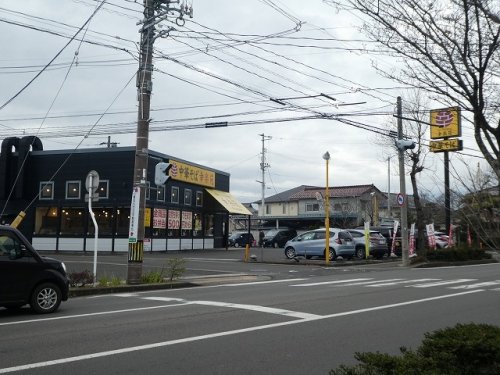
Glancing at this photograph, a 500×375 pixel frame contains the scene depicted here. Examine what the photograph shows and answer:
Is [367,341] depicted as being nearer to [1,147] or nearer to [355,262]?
[355,262]

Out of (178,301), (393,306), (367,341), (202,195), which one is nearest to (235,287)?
(178,301)

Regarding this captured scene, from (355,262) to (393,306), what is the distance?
14405 mm

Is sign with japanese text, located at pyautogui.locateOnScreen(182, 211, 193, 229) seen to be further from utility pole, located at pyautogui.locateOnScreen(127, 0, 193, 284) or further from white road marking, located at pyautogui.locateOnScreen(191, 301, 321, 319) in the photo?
white road marking, located at pyautogui.locateOnScreen(191, 301, 321, 319)

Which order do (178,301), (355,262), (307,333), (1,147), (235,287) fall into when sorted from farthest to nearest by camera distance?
(1,147) < (355,262) < (235,287) < (178,301) < (307,333)

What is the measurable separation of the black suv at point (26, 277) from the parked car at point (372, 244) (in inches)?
750

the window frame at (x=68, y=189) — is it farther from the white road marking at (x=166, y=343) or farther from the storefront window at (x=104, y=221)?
the white road marking at (x=166, y=343)

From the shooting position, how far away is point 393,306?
11641 mm

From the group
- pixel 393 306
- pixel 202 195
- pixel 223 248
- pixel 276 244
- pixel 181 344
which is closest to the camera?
pixel 181 344

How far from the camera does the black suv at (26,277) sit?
33.5 ft

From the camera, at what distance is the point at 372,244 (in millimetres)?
28250

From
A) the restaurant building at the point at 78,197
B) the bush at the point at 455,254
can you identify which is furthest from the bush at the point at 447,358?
the restaurant building at the point at 78,197

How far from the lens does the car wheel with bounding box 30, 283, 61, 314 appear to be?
10570mm

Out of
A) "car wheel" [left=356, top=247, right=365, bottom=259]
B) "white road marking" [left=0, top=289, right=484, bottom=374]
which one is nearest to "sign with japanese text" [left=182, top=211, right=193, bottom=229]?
"car wheel" [left=356, top=247, right=365, bottom=259]

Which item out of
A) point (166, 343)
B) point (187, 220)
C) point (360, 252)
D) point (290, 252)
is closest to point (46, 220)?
point (187, 220)
